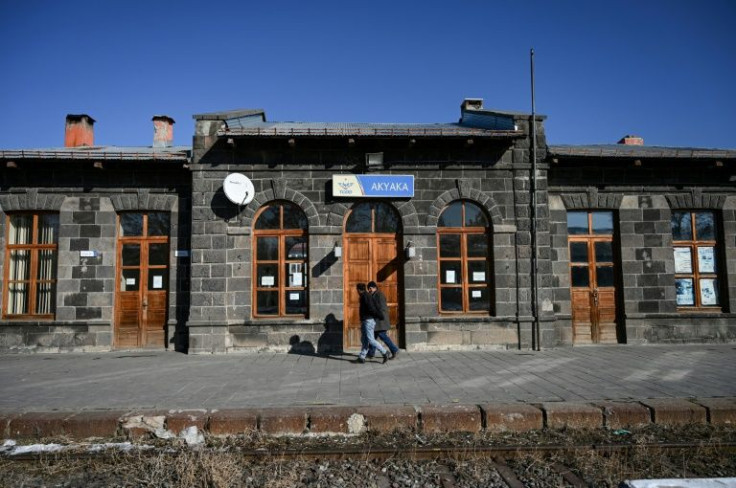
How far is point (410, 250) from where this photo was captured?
1045 cm

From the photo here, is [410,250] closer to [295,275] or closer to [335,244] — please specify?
[335,244]

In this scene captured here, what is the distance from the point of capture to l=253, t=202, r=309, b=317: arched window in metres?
10.7

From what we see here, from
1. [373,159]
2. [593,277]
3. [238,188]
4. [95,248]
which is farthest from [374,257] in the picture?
[95,248]

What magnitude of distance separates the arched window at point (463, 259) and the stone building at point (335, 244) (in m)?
0.04

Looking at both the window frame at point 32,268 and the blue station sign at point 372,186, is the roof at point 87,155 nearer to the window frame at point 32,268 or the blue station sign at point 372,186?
the window frame at point 32,268

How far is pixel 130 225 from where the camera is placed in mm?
11352

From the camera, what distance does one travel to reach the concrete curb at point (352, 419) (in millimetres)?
5316

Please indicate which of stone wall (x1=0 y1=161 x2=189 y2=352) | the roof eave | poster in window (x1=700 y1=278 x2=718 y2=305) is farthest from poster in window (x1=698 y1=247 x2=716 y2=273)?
stone wall (x1=0 y1=161 x2=189 y2=352)

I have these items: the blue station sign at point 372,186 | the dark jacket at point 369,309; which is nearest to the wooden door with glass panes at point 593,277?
the blue station sign at point 372,186

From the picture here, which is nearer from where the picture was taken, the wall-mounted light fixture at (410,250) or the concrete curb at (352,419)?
the concrete curb at (352,419)

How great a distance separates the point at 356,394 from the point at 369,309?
2887 millimetres

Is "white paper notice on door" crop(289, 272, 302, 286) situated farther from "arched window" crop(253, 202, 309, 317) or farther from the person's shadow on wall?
the person's shadow on wall

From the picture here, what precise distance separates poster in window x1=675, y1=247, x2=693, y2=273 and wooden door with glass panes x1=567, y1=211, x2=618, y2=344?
1771mm

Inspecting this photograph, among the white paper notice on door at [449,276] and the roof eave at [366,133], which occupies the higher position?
the roof eave at [366,133]
